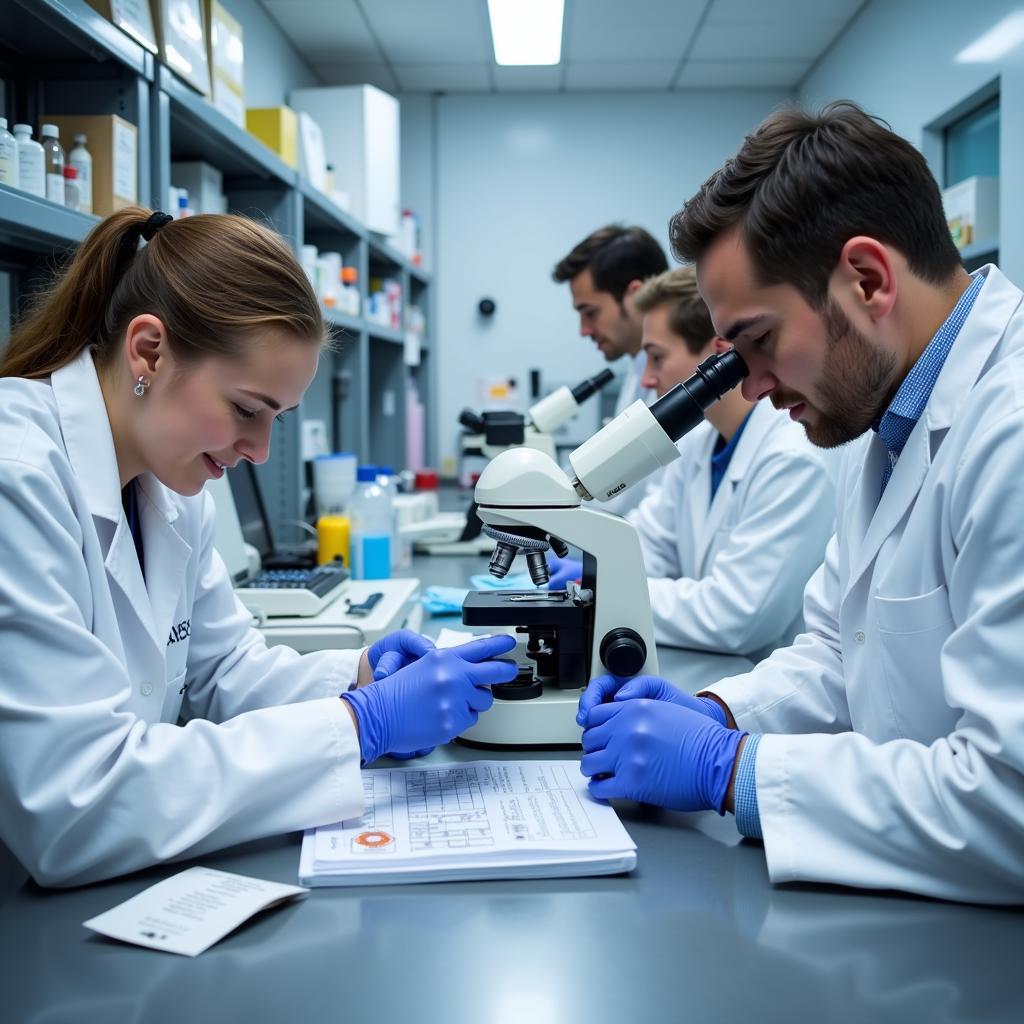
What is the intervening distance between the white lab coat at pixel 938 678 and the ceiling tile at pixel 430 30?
3.43 m

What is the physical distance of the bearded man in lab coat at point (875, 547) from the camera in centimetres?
81

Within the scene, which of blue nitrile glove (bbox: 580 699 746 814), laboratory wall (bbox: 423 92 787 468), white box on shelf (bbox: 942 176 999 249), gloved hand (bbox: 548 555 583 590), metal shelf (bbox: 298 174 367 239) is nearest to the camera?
blue nitrile glove (bbox: 580 699 746 814)

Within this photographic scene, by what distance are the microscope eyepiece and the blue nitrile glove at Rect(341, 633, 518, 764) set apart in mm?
360

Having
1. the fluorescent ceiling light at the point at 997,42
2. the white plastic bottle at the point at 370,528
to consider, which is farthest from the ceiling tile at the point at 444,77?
the white plastic bottle at the point at 370,528

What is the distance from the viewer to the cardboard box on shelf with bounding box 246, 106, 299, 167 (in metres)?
2.72

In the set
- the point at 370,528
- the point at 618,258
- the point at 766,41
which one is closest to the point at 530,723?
the point at 370,528

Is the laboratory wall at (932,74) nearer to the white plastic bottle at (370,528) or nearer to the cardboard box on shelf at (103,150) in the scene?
the white plastic bottle at (370,528)

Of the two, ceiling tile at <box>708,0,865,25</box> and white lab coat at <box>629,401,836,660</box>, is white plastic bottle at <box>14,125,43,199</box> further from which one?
ceiling tile at <box>708,0,865,25</box>

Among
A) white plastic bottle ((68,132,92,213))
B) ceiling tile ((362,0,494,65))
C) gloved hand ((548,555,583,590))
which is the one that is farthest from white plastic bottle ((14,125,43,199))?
ceiling tile ((362,0,494,65))

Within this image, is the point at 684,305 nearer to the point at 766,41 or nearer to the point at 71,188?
the point at 71,188

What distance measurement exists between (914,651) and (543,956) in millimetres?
519

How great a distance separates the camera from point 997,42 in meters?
3.00

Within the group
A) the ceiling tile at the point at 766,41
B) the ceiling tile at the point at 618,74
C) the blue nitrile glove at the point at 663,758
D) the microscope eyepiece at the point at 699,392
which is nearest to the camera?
the blue nitrile glove at the point at 663,758

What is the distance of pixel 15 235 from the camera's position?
1.48 m
